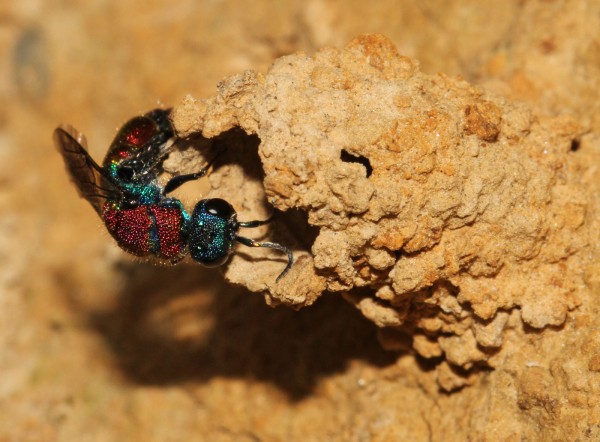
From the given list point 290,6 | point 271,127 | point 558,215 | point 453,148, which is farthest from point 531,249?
point 290,6

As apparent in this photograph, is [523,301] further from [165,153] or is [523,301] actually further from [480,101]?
[165,153]

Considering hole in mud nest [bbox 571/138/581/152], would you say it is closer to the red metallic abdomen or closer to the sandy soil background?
the sandy soil background

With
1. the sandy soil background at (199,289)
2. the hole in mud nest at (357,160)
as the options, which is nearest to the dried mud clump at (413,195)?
the hole in mud nest at (357,160)

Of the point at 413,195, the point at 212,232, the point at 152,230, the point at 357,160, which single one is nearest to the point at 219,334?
the point at 152,230

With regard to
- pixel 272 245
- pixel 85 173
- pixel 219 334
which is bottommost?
pixel 219 334

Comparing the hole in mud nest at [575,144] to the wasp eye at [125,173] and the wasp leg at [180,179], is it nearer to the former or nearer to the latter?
the wasp leg at [180,179]

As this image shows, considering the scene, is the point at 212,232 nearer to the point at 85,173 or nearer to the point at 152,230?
the point at 152,230
